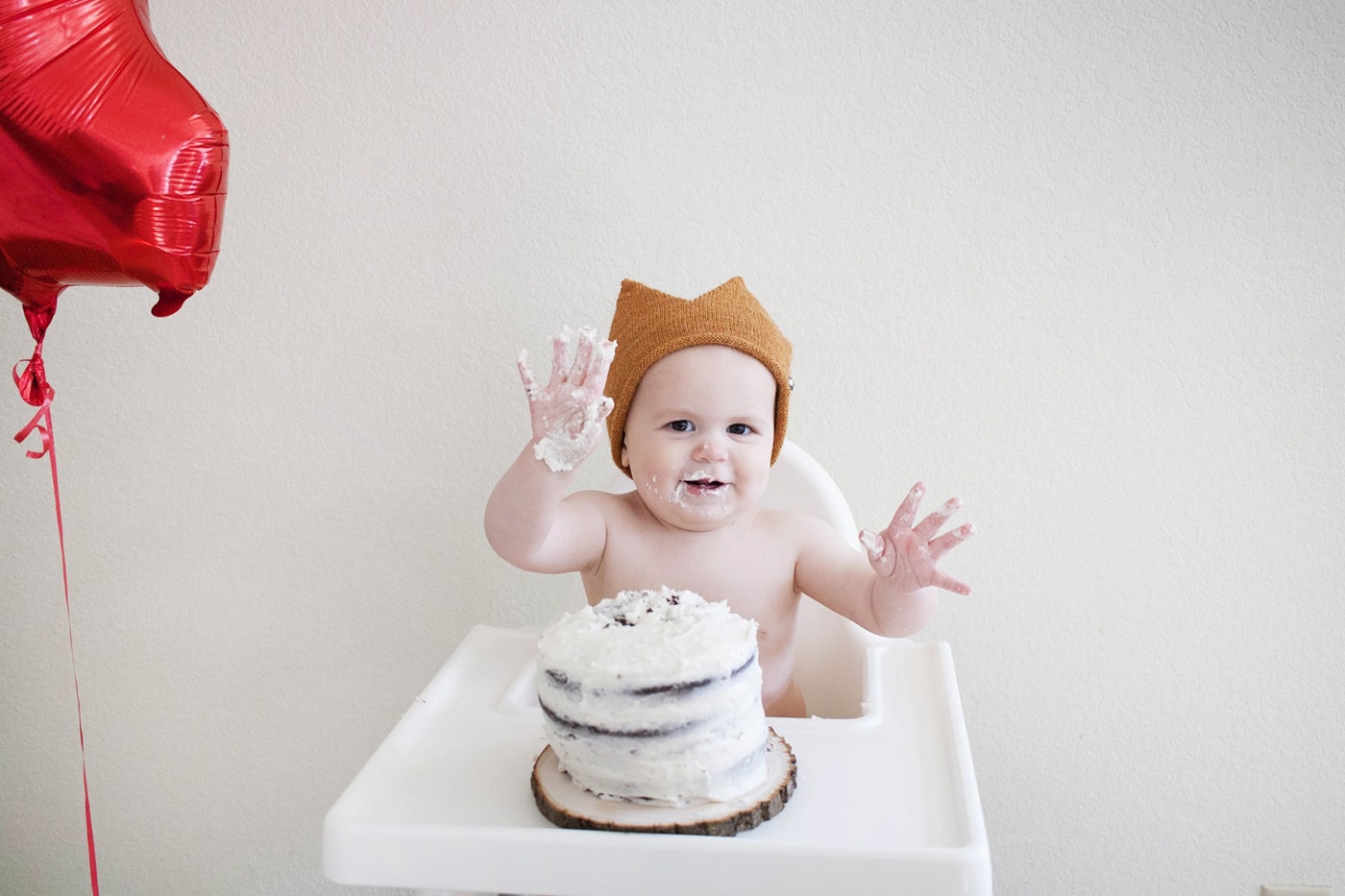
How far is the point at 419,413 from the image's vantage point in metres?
1.38

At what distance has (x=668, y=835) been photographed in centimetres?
74

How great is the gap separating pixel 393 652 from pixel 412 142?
2.17ft

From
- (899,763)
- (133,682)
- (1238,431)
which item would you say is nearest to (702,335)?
(899,763)

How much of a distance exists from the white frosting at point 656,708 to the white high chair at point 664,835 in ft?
0.16

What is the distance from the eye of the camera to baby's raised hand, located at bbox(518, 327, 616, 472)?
874mm

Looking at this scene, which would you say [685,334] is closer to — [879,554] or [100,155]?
[879,554]

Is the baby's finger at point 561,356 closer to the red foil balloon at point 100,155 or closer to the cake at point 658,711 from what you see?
the cake at point 658,711

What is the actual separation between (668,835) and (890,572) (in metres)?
0.36

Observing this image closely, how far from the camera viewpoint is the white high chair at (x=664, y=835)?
72cm

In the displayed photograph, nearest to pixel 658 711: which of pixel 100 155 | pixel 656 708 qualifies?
pixel 656 708

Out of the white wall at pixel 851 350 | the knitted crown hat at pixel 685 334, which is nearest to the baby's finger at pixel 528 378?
the knitted crown hat at pixel 685 334

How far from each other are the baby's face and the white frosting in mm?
261

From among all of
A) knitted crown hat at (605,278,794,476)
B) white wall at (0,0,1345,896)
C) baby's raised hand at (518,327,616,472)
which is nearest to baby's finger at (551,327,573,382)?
baby's raised hand at (518,327,616,472)

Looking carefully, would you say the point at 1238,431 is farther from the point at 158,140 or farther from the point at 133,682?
the point at 133,682
